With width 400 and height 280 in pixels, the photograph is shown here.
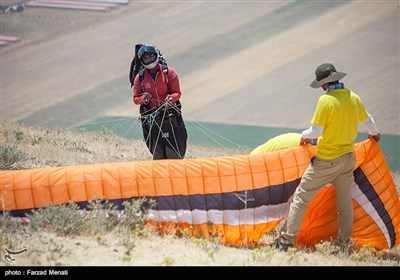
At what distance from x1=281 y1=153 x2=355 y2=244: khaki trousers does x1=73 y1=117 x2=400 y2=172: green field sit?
52.1ft

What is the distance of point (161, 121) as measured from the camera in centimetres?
1074

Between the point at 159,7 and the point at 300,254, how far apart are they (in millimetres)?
41397

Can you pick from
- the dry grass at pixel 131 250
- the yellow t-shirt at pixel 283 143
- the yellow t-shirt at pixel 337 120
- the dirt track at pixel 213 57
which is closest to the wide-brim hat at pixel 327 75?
the yellow t-shirt at pixel 337 120

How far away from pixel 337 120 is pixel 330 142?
261 mm

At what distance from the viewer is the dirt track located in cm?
3466

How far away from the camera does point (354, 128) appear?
8617 mm

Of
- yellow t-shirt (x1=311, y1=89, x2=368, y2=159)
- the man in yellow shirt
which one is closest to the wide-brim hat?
the man in yellow shirt

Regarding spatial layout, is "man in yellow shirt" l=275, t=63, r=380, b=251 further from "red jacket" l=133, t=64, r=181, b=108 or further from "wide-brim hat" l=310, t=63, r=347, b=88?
"red jacket" l=133, t=64, r=181, b=108

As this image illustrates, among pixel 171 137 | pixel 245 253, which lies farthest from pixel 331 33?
pixel 245 253

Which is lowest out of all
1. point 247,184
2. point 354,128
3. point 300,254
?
point 300,254

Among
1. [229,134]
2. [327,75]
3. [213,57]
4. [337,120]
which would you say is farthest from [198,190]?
[213,57]

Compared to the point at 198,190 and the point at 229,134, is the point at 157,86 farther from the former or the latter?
the point at 229,134
